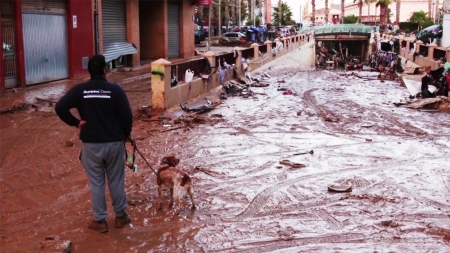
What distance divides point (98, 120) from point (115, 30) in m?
18.9

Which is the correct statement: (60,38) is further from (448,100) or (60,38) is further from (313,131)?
(448,100)

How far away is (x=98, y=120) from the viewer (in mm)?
5402

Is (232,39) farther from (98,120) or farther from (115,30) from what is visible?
(98,120)

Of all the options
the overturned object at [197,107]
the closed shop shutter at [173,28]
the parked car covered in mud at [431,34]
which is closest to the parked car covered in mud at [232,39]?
the parked car covered in mud at [431,34]

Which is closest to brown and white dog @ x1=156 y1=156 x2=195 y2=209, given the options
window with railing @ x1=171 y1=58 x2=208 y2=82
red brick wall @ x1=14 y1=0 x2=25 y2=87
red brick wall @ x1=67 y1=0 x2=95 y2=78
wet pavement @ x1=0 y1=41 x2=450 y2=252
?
wet pavement @ x1=0 y1=41 x2=450 y2=252

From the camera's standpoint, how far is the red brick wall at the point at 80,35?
18.8m

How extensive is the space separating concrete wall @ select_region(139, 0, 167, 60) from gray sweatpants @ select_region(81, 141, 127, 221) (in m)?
23.2

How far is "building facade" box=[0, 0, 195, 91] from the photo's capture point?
52.0ft

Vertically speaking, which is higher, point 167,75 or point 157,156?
point 167,75

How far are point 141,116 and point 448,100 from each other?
8.38 meters

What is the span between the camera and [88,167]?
5.48 m

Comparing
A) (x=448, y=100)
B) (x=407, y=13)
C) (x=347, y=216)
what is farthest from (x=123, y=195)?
(x=407, y=13)

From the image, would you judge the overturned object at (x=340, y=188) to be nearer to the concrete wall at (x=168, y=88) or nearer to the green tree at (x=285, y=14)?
the concrete wall at (x=168, y=88)

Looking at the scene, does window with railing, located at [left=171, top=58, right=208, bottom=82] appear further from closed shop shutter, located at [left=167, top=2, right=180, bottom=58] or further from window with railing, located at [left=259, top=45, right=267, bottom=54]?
closed shop shutter, located at [left=167, top=2, right=180, bottom=58]
